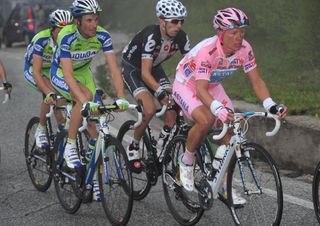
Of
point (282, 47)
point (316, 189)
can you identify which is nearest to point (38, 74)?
point (316, 189)

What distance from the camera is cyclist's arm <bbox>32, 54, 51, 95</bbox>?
7617 mm

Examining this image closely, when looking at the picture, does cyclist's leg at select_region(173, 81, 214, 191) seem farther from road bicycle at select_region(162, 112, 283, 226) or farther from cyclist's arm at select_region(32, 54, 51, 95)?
cyclist's arm at select_region(32, 54, 51, 95)

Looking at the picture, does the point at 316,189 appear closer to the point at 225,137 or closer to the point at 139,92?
the point at 225,137

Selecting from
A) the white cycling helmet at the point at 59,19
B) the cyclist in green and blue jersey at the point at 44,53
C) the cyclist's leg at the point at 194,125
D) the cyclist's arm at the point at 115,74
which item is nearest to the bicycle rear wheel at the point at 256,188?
the cyclist's leg at the point at 194,125

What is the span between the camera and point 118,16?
3300 cm

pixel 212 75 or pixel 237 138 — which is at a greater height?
pixel 212 75

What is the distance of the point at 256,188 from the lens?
5.64 m

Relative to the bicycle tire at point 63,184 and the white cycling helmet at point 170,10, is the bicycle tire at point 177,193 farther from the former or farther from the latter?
the white cycling helmet at point 170,10

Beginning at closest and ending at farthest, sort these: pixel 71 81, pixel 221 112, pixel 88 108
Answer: pixel 221 112 < pixel 88 108 < pixel 71 81

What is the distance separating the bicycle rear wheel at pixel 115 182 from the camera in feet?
20.0

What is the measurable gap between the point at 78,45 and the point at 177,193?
1627mm

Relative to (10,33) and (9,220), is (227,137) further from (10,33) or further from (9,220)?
(10,33)

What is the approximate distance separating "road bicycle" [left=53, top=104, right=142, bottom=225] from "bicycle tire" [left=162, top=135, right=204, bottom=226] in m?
0.58

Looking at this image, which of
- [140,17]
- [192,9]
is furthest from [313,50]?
[140,17]
